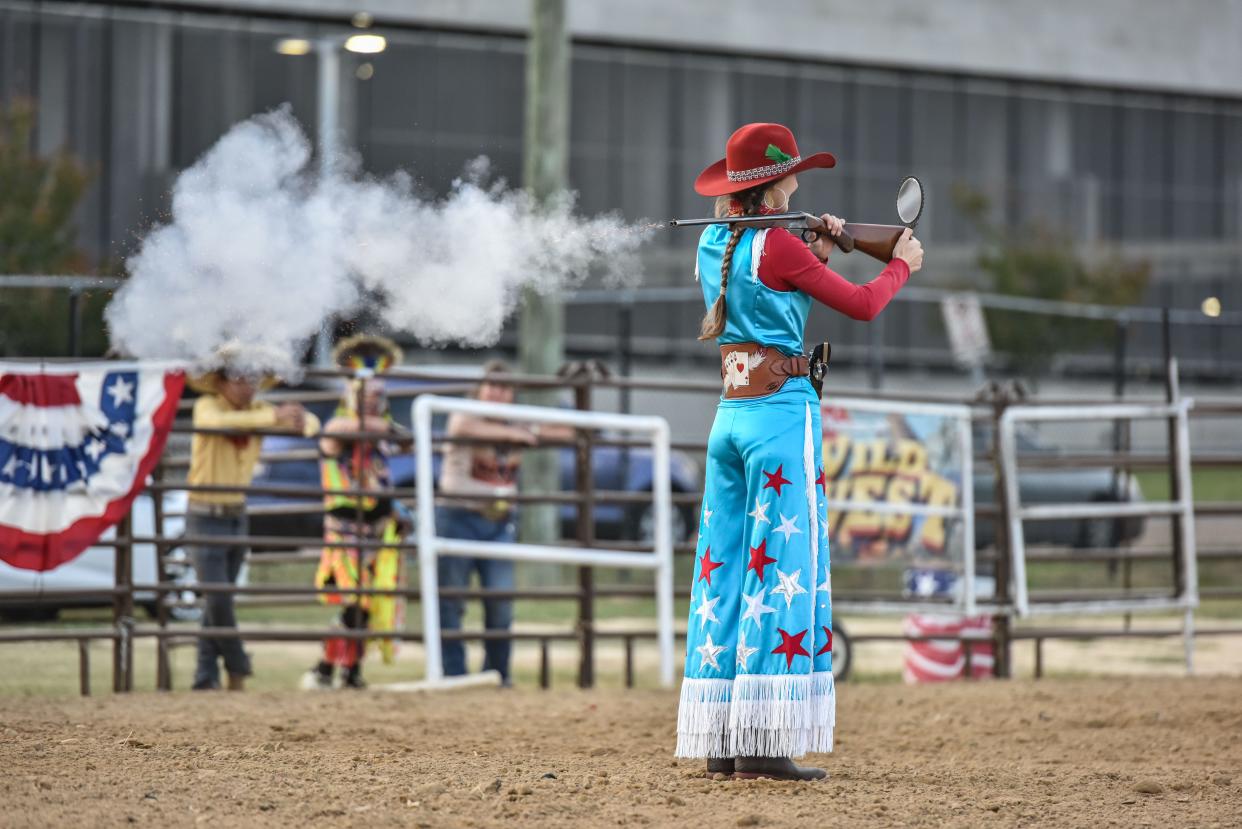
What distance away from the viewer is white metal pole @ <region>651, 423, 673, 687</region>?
916 cm

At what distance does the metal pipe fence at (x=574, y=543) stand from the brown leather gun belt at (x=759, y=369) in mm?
3561

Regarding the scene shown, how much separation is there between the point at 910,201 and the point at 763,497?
1153 millimetres

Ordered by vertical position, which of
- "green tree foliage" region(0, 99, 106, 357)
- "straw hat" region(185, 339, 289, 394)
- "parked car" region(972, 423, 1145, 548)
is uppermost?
"green tree foliage" region(0, 99, 106, 357)

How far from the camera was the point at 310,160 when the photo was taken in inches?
288

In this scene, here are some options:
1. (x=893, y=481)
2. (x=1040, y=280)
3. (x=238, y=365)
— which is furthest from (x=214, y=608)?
(x=1040, y=280)

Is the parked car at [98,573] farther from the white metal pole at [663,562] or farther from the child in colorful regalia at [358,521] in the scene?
the white metal pole at [663,562]

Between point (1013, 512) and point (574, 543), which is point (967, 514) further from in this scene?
point (574, 543)

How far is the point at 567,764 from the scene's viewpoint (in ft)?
19.2

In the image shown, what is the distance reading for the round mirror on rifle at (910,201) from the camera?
5.64m

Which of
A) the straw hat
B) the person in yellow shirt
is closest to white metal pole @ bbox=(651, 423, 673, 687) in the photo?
the person in yellow shirt

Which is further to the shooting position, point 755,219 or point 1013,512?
point 1013,512

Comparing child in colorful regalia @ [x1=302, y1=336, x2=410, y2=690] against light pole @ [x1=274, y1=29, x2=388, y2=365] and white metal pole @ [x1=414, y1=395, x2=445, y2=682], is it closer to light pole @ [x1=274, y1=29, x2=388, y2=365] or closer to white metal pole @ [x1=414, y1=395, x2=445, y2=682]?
light pole @ [x1=274, y1=29, x2=388, y2=365]

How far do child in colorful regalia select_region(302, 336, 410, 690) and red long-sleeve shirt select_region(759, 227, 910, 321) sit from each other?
4027 mm

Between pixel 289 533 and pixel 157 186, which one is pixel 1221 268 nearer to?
pixel 157 186
